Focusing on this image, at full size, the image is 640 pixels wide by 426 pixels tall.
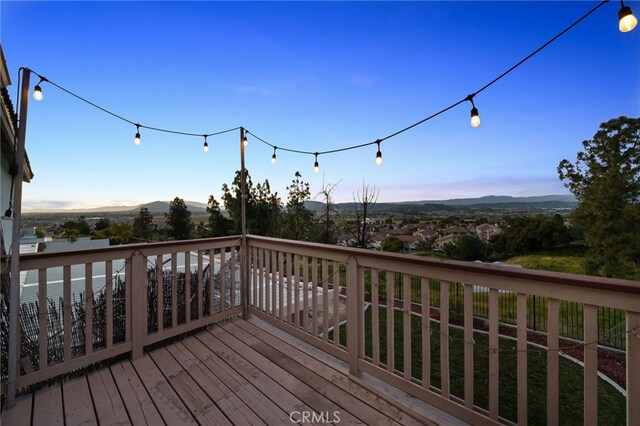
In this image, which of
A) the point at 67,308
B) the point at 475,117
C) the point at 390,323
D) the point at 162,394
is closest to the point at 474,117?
the point at 475,117

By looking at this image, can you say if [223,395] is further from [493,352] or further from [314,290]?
[493,352]

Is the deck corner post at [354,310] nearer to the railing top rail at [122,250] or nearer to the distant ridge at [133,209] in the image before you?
the railing top rail at [122,250]

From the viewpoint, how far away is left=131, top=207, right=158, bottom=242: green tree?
275 cm

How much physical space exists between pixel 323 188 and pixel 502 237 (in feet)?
12.6

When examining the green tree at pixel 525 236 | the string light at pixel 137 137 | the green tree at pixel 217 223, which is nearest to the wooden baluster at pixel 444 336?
the string light at pixel 137 137

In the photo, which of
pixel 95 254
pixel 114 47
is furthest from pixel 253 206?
pixel 95 254

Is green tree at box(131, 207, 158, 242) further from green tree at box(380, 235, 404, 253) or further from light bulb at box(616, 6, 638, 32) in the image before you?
light bulb at box(616, 6, 638, 32)

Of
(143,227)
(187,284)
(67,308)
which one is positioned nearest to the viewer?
(67,308)

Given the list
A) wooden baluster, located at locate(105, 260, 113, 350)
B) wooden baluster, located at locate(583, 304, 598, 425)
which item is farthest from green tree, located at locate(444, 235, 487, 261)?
wooden baluster, located at locate(105, 260, 113, 350)

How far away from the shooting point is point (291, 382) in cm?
198

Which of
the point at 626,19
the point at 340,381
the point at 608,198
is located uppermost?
the point at 626,19

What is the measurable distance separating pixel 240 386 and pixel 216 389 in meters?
0.16

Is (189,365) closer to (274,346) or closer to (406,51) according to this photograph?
(274,346)

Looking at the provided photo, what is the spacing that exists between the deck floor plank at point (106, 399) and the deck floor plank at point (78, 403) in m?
0.03
